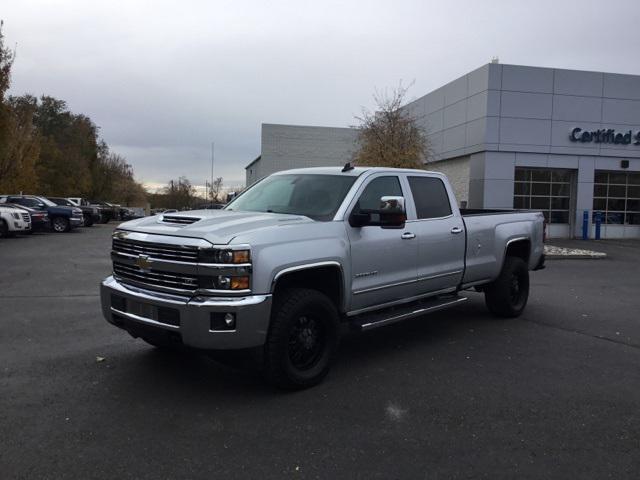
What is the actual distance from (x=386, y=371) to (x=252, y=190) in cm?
261

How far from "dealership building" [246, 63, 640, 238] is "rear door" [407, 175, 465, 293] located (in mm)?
17671

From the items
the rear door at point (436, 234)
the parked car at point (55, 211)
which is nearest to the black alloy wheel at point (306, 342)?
the rear door at point (436, 234)

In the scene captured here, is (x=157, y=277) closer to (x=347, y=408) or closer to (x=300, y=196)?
(x=300, y=196)

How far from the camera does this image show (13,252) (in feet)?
53.3

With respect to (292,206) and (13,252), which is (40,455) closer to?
(292,206)

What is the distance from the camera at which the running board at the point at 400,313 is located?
5.27m

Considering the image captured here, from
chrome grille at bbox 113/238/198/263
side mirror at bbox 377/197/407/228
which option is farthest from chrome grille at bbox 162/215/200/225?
side mirror at bbox 377/197/407/228

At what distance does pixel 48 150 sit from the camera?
51469 mm

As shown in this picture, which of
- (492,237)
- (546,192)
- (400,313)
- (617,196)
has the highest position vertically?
(546,192)

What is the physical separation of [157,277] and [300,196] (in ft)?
5.90

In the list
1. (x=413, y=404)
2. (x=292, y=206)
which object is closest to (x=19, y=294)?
(x=292, y=206)

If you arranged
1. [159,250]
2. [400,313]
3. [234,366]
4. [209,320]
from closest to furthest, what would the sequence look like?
[209,320] < [159,250] < [234,366] < [400,313]

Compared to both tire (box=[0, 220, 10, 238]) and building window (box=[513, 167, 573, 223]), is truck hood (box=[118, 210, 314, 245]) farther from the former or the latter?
building window (box=[513, 167, 573, 223])

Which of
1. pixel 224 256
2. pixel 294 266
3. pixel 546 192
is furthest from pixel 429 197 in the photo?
pixel 546 192
